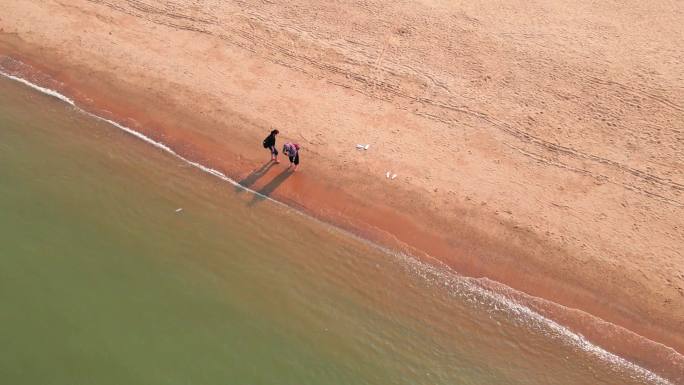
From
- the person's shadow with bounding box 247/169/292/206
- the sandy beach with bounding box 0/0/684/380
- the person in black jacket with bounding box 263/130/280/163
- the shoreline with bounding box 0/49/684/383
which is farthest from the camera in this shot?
the person's shadow with bounding box 247/169/292/206

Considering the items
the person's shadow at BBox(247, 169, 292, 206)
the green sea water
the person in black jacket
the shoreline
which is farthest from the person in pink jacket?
the shoreline

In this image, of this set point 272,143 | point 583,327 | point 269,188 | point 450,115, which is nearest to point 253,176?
point 269,188

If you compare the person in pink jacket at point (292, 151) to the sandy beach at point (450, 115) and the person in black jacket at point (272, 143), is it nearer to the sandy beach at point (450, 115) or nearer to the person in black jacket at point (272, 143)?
the person in black jacket at point (272, 143)

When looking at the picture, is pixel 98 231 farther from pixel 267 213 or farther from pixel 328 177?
pixel 328 177

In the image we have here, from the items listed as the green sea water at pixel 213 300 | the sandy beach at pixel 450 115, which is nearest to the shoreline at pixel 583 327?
the sandy beach at pixel 450 115

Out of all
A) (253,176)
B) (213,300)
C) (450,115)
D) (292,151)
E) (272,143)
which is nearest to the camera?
(213,300)

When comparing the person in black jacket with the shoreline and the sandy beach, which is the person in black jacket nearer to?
the sandy beach

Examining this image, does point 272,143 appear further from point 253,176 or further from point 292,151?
point 253,176
